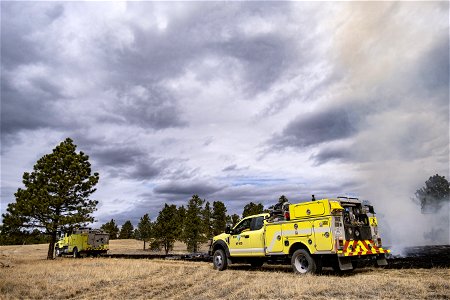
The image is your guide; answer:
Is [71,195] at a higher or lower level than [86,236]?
higher

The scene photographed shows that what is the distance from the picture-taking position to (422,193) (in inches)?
4358

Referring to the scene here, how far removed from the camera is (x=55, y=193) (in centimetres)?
2747

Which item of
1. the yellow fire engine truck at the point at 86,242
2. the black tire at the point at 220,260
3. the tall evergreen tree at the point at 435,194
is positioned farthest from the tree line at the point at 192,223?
the tall evergreen tree at the point at 435,194

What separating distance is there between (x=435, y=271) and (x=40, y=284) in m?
14.1

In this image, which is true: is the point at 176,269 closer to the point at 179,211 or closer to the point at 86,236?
the point at 86,236

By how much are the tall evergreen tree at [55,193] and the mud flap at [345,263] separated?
869 inches

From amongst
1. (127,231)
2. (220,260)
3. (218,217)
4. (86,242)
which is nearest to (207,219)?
(218,217)

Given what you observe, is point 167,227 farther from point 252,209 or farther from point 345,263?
point 345,263

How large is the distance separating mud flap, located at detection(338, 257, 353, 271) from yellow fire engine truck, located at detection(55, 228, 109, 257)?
84.7 feet

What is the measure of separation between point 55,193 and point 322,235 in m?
22.9

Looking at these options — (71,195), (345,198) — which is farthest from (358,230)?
(71,195)

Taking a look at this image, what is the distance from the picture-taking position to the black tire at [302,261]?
12477 mm

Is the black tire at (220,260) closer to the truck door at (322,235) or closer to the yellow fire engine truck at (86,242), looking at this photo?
the truck door at (322,235)

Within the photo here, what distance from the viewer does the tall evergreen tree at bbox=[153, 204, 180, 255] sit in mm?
46062
